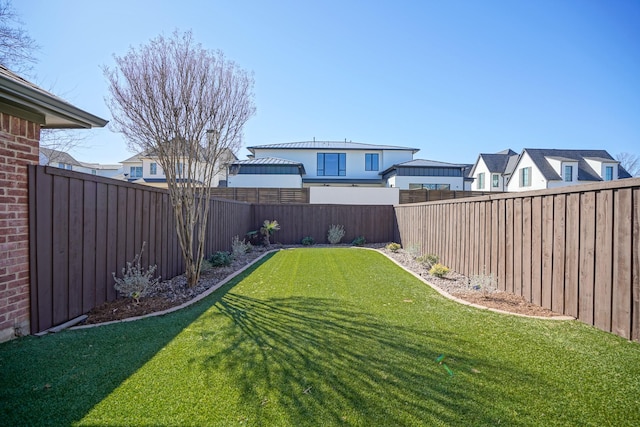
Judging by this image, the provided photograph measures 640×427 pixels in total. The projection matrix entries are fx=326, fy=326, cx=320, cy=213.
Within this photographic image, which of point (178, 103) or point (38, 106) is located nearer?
point (38, 106)

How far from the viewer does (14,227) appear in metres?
3.35

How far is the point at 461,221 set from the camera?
7.55m

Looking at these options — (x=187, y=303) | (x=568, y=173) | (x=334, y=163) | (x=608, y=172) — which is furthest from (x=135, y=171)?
(x=608, y=172)

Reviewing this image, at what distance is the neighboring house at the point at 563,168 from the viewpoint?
1038 inches

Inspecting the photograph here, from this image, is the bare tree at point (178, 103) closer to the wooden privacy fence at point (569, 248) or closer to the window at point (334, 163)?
the wooden privacy fence at point (569, 248)

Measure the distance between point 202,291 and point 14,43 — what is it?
479 inches

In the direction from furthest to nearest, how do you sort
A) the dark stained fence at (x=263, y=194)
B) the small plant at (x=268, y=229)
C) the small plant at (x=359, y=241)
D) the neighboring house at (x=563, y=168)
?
the neighboring house at (x=563, y=168) < the dark stained fence at (x=263, y=194) < the small plant at (x=359, y=241) < the small plant at (x=268, y=229)

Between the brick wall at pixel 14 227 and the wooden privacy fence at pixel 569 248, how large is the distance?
6279mm

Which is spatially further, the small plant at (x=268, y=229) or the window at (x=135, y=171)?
the window at (x=135, y=171)

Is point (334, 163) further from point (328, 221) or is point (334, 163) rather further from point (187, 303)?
point (187, 303)

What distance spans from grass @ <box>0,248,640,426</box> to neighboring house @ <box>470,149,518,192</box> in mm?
31628

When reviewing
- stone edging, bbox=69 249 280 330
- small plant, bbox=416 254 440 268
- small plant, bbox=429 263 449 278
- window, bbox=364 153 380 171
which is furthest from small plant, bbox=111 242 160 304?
window, bbox=364 153 380 171

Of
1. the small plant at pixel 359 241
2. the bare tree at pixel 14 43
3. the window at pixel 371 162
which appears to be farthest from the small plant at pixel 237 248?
the window at pixel 371 162

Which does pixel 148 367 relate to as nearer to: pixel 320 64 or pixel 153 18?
pixel 153 18
